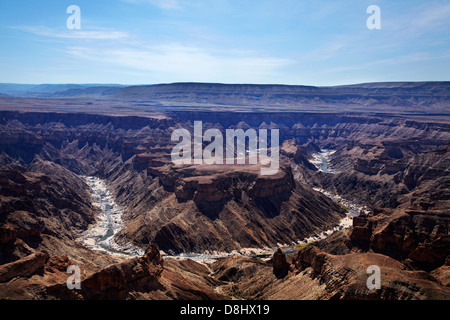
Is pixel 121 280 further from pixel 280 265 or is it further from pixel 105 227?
pixel 105 227

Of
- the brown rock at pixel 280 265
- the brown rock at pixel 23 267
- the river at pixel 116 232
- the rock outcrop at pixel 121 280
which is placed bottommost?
the river at pixel 116 232

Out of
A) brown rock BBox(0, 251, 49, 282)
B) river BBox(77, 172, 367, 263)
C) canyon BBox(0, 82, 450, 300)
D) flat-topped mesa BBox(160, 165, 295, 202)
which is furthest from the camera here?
flat-topped mesa BBox(160, 165, 295, 202)

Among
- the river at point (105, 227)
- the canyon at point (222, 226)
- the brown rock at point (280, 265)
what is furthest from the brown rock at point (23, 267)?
the river at point (105, 227)

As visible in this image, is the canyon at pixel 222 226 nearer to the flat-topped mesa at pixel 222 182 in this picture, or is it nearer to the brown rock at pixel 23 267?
the brown rock at pixel 23 267

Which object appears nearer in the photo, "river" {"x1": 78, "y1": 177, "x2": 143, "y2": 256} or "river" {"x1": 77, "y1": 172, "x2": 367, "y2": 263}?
"river" {"x1": 77, "y1": 172, "x2": 367, "y2": 263}

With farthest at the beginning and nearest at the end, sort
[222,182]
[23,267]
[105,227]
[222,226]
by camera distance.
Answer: [222,182] < [105,227] < [222,226] < [23,267]

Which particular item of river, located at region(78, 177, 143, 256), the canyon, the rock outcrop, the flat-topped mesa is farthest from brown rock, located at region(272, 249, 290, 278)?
the flat-topped mesa

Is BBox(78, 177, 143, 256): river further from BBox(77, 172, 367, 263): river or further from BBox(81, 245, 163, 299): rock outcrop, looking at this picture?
BBox(81, 245, 163, 299): rock outcrop

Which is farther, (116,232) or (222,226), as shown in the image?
(116,232)

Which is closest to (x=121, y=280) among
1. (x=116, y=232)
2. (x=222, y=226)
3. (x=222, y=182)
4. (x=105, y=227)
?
(x=222, y=226)
